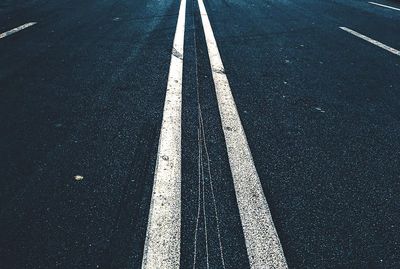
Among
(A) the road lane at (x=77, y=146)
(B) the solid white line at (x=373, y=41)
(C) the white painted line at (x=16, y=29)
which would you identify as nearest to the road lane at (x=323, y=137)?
Result: (B) the solid white line at (x=373, y=41)

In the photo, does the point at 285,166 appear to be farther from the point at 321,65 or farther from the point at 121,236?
the point at 321,65

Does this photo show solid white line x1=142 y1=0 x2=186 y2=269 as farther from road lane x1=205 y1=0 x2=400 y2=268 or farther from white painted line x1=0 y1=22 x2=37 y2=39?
white painted line x1=0 y1=22 x2=37 y2=39

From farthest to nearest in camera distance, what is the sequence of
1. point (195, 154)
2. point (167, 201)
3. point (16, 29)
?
1. point (16, 29)
2. point (195, 154)
3. point (167, 201)

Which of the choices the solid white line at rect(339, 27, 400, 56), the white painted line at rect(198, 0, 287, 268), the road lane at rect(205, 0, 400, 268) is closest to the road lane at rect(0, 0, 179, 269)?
the white painted line at rect(198, 0, 287, 268)

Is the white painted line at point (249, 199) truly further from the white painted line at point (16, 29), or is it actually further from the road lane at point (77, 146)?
the white painted line at point (16, 29)

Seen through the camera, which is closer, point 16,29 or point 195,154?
point 195,154

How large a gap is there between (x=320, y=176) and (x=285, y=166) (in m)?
0.28

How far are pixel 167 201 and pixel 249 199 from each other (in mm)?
563

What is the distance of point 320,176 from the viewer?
2.63m

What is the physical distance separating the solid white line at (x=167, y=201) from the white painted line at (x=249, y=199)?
0.42 metres

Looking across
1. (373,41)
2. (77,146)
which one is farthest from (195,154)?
(373,41)

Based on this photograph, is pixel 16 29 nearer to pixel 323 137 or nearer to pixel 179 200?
pixel 179 200

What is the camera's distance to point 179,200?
227cm

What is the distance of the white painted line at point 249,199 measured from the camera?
75.7 inches
